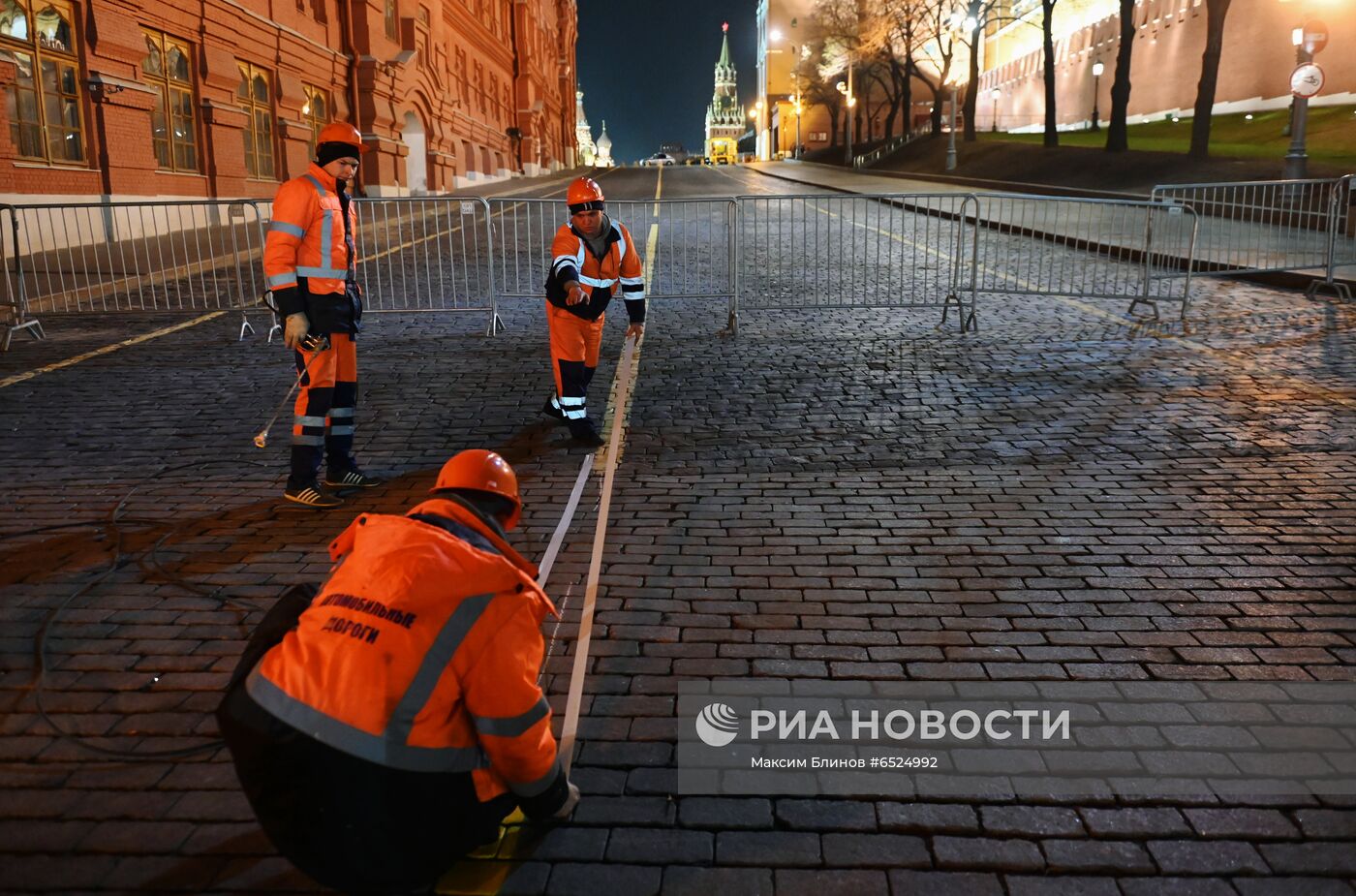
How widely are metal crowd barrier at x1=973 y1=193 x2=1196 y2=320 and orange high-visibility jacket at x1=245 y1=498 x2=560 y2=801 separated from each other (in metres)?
9.65

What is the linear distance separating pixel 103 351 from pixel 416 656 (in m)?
9.75

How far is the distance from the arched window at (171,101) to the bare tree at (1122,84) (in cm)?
2650

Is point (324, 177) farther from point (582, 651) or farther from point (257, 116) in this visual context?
point (257, 116)

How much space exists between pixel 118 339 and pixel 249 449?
5.20 m

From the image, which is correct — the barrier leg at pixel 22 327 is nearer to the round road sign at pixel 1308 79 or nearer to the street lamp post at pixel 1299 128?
the round road sign at pixel 1308 79

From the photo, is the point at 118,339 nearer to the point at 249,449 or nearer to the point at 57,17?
the point at 249,449

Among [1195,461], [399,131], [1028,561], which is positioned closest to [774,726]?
[1028,561]

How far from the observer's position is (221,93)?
2372 centimetres

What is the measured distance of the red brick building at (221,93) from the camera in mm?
17391

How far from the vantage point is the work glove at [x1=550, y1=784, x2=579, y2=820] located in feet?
10.1

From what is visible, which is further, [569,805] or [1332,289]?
[1332,289]

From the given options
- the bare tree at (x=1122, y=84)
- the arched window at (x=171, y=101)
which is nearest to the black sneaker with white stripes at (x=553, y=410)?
the arched window at (x=171, y=101)

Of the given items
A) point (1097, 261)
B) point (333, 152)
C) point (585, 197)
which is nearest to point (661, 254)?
point (1097, 261)

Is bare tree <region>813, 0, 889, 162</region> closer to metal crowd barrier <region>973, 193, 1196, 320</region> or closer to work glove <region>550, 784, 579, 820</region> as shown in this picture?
metal crowd barrier <region>973, 193, 1196, 320</region>
